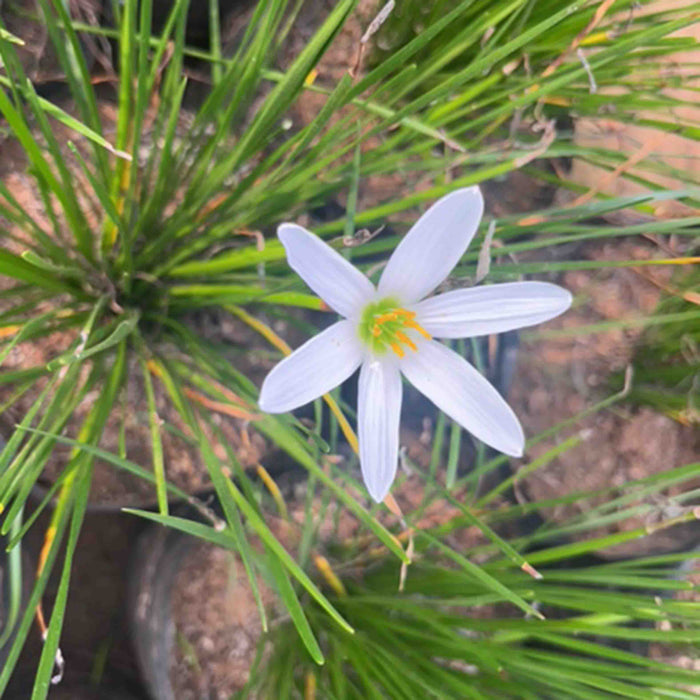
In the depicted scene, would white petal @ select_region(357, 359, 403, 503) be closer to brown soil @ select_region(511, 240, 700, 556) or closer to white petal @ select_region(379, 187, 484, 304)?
white petal @ select_region(379, 187, 484, 304)

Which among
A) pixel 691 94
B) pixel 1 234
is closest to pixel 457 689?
pixel 1 234

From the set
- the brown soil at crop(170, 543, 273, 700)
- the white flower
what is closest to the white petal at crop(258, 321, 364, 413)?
the white flower

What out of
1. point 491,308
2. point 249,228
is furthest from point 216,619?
point 491,308

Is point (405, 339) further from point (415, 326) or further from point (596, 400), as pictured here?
point (596, 400)

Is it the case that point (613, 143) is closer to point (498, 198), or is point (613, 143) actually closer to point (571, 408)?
point (498, 198)

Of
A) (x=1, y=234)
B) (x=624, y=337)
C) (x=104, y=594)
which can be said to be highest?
(x=624, y=337)

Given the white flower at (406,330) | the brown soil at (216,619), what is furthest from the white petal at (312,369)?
the brown soil at (216,619)
